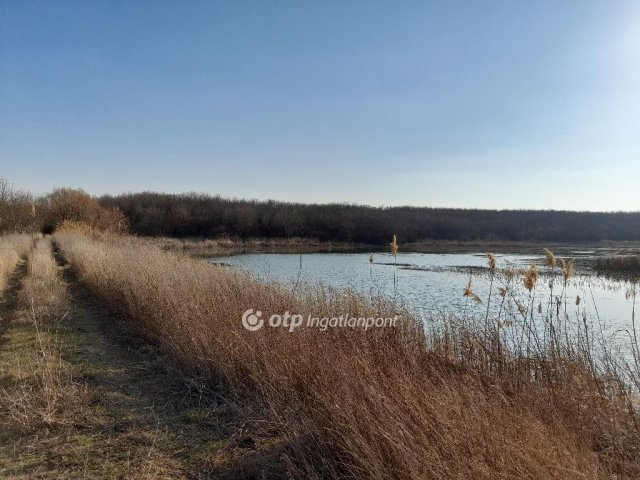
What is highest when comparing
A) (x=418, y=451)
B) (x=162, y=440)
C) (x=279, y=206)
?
(x=279, y=206)

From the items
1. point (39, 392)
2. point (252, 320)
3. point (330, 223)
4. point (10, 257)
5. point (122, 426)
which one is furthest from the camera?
point (330, 223)

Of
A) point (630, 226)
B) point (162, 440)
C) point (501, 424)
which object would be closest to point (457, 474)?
point (501, 424)

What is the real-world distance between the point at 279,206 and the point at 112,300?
6925 cm

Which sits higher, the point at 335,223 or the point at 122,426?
the point at 335,223

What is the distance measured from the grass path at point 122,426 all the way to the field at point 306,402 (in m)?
0.02

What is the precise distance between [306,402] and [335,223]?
63008mm

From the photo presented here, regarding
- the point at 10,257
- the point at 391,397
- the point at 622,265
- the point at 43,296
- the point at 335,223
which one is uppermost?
the point at 335,223

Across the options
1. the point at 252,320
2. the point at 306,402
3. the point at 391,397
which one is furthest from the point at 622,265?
the point at 391,397

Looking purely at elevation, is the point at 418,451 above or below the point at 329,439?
above

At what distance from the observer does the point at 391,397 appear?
11.3ft

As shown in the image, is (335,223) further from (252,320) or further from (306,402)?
(306,402)

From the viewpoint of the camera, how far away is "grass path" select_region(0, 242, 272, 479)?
10.7 ft

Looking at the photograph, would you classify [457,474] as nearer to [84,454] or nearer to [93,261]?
[84,454]

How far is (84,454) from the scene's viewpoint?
339 cm
